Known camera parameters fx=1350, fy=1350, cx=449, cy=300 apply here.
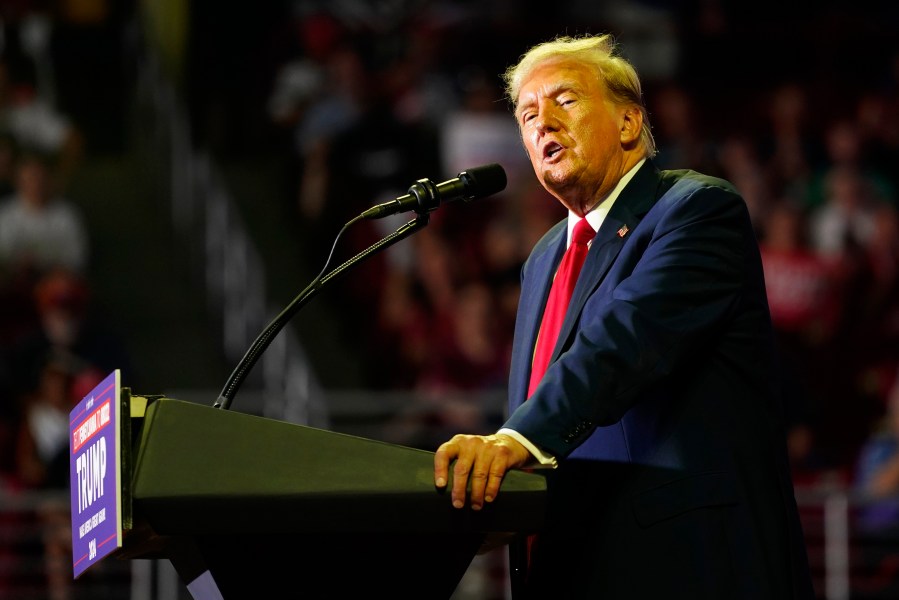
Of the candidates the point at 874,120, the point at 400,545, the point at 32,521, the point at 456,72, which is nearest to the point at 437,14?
the point at 456,72

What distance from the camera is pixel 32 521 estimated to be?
5.39 metres

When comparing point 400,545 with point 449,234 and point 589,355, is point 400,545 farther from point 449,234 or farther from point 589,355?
point 449,234

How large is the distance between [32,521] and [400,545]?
13.8ft

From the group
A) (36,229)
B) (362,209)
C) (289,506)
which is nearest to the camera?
(289,506)

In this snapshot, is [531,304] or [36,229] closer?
[531,304]

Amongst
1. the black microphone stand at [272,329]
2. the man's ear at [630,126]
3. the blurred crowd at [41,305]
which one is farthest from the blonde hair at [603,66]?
the blurred crowd at [41,305]

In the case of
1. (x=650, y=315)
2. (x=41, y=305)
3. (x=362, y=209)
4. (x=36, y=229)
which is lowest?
(x=650, y=315)

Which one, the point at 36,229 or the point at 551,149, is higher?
the point at 36,229

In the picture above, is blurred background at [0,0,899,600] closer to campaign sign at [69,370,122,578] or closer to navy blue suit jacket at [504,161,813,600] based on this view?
navy blue suit jacket at [504,161,813,600]

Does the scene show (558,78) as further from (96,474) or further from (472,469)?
(96,474)

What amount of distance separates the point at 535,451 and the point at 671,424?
0.24m

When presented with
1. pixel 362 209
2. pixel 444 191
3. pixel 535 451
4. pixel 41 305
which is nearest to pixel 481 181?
pixel 444 191

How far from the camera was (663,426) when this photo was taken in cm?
177

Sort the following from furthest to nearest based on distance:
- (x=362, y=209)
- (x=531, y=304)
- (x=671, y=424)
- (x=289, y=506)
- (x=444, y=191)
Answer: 1. (x=362, y=209)
2. (x=531, y=304)
3. (x=444, y=191)
4. (x=671, y=424)
5. (x=289, y=506)
